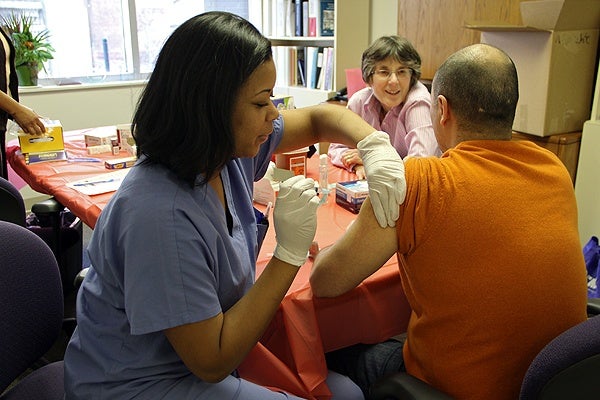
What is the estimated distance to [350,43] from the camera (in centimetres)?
380

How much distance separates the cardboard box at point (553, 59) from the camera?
230cm

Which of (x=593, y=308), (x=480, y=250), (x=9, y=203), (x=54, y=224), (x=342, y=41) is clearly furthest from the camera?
(x=342, y=41)

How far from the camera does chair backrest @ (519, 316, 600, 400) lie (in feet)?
2.82

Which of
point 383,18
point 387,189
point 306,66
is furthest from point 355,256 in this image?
point 306,66

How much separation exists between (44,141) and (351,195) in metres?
1.49

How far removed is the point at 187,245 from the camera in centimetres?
88

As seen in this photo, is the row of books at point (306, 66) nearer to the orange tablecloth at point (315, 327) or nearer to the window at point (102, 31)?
the window at point (102, 31)

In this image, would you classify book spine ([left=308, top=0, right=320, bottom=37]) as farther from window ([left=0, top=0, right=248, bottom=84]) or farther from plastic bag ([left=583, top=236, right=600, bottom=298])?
plastic bag ([left=583, top=236, right=600, bottom=298])

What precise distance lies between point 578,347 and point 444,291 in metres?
0.26

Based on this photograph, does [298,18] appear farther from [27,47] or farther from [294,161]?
[294,161]

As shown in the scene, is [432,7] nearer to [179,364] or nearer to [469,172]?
[469,172]

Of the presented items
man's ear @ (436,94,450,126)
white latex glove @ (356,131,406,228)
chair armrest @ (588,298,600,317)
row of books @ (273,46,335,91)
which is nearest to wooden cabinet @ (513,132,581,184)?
chair armrest @ (588,298,600,317)

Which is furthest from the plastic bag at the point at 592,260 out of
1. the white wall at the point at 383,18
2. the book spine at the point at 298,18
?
the book spine at the point at 298,18

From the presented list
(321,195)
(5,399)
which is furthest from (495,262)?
(5,399)
